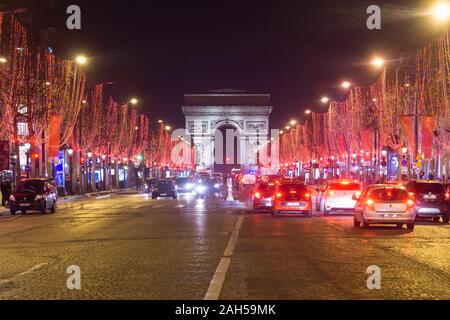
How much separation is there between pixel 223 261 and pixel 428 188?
17.5m

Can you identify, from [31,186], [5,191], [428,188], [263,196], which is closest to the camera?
[428,188]

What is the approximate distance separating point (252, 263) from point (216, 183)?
168ft

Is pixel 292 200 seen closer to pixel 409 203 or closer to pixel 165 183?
pixel 409 203

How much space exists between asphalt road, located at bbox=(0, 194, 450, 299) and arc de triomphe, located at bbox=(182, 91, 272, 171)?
134 m

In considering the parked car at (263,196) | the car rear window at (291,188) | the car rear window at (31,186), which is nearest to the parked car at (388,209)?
the car rear window at (291,188)

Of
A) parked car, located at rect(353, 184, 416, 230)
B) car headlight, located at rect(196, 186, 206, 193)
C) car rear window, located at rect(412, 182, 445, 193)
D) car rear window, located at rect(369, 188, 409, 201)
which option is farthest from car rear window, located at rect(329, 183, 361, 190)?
car headlight, located at rect(196, 186, 206, 193)

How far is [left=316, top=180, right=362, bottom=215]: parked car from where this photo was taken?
34594mm

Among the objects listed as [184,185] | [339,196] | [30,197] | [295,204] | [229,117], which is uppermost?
[229,117]

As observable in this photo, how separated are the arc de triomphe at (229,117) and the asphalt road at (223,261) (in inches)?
5294

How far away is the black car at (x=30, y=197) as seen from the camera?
3775cm

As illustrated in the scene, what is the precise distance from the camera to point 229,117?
161000mm

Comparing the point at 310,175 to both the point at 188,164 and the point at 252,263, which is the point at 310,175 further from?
the point at 252,263

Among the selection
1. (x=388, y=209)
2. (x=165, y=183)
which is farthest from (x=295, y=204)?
(x=165, y=183)

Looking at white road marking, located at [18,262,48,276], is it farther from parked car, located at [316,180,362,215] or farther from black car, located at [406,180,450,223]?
parked car, located at [316,180,362,215]
